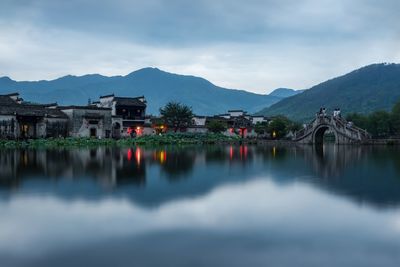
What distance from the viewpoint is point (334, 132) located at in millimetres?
67500

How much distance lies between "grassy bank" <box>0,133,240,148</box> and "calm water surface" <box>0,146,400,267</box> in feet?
102

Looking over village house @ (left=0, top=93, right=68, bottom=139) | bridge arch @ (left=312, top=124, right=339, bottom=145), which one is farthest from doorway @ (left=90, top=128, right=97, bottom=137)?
bridge arch @ (left=312, top=124, right=339, bottom=145)

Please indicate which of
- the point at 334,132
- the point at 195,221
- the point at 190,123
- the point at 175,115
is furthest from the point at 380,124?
the point at 195,221

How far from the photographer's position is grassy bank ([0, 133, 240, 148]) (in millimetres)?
48969

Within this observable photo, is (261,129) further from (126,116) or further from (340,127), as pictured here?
(126,116)

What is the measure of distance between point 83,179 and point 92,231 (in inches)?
367

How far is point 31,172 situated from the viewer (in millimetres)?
21125

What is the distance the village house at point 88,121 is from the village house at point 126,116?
283 centimetres

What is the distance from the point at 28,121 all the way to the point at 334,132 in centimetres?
4337

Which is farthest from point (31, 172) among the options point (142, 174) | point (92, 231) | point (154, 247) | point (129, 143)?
point (129, 143)

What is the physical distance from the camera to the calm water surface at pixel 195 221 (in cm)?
823

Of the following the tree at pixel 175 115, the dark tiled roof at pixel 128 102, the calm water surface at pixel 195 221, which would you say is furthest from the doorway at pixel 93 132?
the calm water surface at pixel 195 221

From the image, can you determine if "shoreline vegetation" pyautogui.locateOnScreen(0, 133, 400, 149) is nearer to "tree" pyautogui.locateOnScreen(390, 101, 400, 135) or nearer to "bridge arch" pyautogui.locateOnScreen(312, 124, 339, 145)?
"bridge arch" pyautogui.locateOnScreen(312, 124, 339, 145)

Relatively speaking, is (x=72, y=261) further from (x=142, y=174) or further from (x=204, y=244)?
(x=142, y=174)
